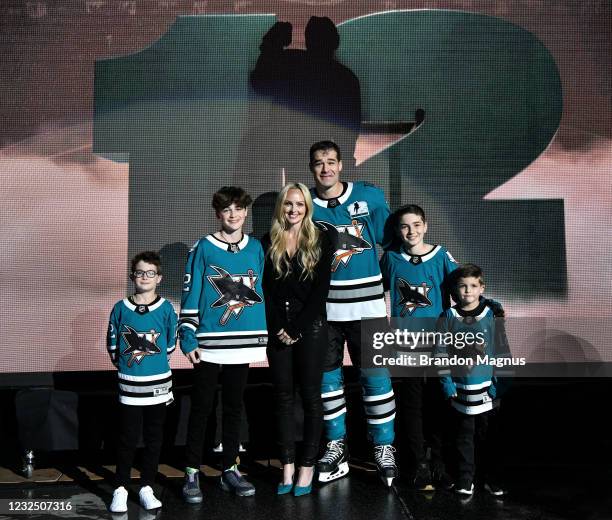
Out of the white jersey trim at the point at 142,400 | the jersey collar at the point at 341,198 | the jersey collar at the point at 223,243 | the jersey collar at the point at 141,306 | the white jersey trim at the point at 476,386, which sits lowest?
the white jersey trim at the point at 142,400

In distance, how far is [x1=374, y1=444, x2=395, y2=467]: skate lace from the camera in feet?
9.17

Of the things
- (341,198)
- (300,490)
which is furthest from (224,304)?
(300,490)

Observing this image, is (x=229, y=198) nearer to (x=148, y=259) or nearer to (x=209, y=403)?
(x=148, y=259)

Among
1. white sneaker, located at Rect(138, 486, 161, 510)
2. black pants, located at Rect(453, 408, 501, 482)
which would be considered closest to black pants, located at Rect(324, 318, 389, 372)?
black pants, located at Rect(453, 408, 501, 482)

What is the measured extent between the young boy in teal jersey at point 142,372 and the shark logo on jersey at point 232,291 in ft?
0.65

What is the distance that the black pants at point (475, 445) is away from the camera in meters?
2.71

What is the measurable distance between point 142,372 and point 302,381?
1.92 ft

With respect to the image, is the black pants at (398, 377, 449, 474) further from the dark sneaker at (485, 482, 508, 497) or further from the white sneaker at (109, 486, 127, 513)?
the white sneaker at (109, 486, 127, 513)

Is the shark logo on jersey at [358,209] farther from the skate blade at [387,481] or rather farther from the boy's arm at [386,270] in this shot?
the skate blade at [387,481]

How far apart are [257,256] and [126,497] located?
1.00 meters

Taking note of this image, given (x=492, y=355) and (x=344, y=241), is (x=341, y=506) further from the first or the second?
(x=344, y=241)

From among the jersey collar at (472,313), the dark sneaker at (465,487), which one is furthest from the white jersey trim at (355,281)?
the dark sneaker at (465,487)

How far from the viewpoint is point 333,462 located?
9.35 feet

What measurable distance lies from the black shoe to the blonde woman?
0.12m
